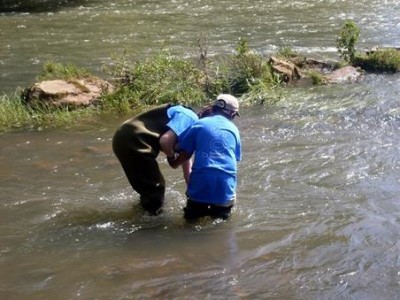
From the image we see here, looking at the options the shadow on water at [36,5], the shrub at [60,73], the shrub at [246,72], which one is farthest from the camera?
the shadow on water at [36,5]

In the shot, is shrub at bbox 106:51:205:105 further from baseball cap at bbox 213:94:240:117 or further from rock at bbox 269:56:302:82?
baseball cap at bbox 213:94:240:117

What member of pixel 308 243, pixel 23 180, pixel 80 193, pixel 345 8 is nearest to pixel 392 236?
pixel 308 243

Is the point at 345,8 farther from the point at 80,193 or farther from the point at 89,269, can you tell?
the point at 89,269

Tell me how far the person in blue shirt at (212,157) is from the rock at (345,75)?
717 cm

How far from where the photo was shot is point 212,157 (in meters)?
6.12

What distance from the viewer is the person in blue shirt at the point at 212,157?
20.0 feet

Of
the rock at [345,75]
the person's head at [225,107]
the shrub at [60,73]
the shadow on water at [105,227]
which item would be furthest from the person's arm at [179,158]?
the rock at [345,75]

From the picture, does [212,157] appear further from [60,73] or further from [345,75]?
[345,75]

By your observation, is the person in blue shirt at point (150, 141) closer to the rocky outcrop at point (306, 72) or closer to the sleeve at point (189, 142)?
the sleeve at point (189, 142)

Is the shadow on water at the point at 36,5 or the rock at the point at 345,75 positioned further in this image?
the shadow on water at the point at 36,5

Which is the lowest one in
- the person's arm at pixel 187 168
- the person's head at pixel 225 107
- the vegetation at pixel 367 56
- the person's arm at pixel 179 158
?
the vegetation at pixel 367 56

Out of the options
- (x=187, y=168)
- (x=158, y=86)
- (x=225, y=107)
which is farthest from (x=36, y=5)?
(x=225, y=107)

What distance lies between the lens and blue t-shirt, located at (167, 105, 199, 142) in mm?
6277

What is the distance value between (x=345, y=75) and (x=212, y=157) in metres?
7.82
